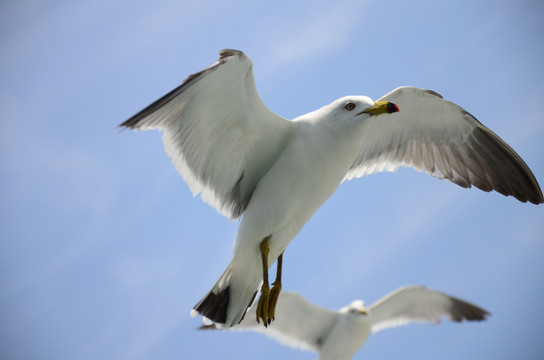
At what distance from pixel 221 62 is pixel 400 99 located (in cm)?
212

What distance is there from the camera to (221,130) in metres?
5.12

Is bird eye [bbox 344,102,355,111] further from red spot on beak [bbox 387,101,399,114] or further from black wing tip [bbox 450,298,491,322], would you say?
black wing tip [bbox 450,298,491,322]

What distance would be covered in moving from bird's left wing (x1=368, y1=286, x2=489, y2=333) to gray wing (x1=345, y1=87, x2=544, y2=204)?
15.2ft

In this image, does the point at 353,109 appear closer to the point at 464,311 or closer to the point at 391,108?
the point at 391,108

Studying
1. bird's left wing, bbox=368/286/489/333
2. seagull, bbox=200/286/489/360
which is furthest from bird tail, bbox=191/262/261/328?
bird's left wing, bbox=368/286/489/333

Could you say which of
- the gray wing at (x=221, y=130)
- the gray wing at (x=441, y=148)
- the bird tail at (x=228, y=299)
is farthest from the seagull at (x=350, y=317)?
the gray wing at (x=221, y=130)

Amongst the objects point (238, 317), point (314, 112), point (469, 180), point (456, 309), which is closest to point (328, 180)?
point (314, 112)

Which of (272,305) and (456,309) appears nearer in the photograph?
(272,305)

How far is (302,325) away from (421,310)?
2.14 meters

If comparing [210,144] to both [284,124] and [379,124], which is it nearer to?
[284,124]

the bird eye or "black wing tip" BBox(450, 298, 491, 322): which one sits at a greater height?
the bird eye

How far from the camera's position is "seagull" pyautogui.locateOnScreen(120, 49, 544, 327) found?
4.82 m

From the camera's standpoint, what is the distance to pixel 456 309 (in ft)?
35.4

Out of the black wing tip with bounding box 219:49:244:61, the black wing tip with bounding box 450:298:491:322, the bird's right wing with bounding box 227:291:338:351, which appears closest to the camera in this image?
the black wing tip with bounding box 219:49:244:61
